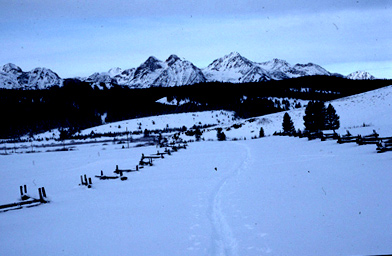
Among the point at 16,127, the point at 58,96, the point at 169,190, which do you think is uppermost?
the point at 58,96

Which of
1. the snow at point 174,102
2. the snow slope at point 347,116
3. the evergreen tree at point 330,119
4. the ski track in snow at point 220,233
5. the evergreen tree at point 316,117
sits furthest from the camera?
the snow at point 174,102

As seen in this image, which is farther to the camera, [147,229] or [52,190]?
[52,190]

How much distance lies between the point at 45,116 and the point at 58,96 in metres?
31.2

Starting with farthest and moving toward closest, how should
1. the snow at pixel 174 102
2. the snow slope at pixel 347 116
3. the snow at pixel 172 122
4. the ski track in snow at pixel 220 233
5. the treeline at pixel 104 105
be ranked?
the snow at pixel 174 102 → the treeline at pixel 104 105 → the snow at pixel 172 122 → the snow slope at pixel 347 116 → the ski track in snow at pixel 220 233

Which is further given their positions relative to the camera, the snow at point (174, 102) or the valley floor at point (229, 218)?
the snow at point (174, 102)

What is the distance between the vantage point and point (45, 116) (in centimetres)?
16225

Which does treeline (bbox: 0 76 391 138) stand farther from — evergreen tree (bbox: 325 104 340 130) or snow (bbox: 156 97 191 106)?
evergreen tree (bbox: 325 104 340 130)

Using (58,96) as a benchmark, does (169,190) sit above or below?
below

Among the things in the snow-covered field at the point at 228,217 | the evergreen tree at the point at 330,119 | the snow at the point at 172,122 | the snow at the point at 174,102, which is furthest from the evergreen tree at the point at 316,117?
the snow at the point at 174,102

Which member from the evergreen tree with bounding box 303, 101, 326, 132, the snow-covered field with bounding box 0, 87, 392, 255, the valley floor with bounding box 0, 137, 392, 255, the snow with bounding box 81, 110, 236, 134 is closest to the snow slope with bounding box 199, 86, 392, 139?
the evergreen tree with bounding box 303, 101, 326, 132

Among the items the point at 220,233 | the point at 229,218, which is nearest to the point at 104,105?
the point at 229,218

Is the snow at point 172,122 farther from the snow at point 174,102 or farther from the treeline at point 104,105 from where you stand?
the snow at point 174,102

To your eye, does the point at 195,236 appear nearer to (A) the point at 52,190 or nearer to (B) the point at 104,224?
(B) the point at 104,224

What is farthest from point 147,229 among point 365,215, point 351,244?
point 365,215
